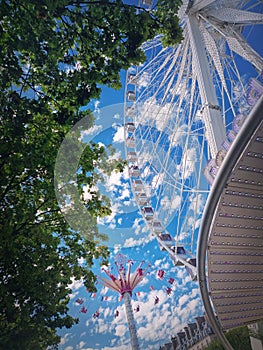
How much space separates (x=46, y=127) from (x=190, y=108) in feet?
19.2

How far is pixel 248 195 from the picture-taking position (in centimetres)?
866

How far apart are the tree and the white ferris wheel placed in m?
2.84

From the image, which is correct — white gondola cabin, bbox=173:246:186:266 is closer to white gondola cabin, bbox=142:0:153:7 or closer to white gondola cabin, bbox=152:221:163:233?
white gondola cabin, bbox=152:221:163:233

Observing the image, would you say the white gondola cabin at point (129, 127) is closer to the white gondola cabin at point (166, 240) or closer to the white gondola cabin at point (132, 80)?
the white gondola cabin at point (132, 80)

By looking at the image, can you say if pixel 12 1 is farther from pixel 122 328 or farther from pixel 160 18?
pixel 122 328

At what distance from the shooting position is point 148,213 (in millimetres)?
15336

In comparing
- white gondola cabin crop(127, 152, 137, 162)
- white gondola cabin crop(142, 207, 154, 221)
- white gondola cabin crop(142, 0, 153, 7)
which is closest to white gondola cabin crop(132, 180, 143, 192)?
white gondola cabin crop(142, 207, 154, 221)

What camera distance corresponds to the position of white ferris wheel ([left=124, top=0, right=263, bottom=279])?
930 cm

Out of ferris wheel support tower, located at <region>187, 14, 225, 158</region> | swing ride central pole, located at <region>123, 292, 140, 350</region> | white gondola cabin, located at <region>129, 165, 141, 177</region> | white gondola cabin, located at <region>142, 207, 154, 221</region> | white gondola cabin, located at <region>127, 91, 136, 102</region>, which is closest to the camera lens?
ferris wheel support tower, located at <region>187, 14, 225, 158</region>

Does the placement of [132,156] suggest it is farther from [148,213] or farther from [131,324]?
[131,324]

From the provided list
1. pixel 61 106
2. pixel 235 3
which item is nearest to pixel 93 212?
pixel 61 106

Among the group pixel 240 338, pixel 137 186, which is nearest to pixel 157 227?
pixel 137 186

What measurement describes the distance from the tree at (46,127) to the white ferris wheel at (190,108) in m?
2.84

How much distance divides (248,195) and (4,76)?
240 inches
